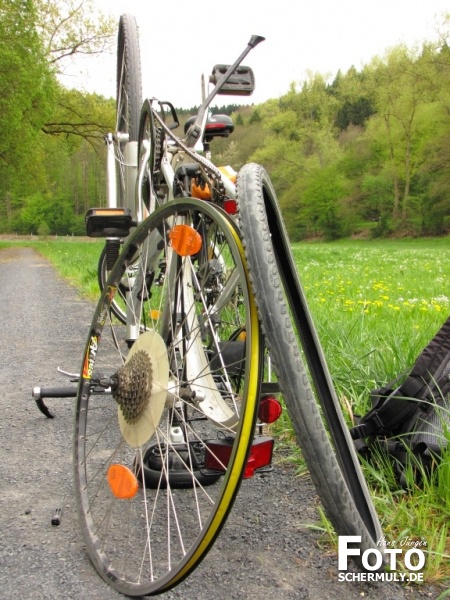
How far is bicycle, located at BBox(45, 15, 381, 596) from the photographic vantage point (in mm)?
1241

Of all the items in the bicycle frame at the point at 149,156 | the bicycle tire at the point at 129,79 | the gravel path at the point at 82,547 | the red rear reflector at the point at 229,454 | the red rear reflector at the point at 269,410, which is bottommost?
the gravel path at the point at 82,547

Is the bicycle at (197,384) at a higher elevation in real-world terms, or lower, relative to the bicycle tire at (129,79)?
lower

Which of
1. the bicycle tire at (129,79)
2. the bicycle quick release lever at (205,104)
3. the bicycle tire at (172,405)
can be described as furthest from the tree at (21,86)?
the bicycle tire at (172,405)

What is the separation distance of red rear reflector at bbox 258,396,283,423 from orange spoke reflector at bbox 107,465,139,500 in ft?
1.20

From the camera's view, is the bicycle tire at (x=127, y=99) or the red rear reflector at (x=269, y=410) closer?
the red rear reflector at (x=269, y=410)

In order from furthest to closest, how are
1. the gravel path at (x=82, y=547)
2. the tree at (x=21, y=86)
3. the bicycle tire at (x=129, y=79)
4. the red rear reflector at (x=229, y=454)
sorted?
1. the tree at (x=21, y=86)
2. the bicycle tire at (x=129, y=79)
3. the gravel path at (x=82, y=547)
4. the red rear reflector at (x=229, y=454)

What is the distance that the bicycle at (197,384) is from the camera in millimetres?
1241

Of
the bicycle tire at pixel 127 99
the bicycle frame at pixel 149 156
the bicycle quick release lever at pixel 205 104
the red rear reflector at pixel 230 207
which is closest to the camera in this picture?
the red rear reflector at pixel 230 207

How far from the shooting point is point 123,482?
5.10 ft

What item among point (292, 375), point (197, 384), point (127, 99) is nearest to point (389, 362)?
point (197, 384)

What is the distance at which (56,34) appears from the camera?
2680 cm

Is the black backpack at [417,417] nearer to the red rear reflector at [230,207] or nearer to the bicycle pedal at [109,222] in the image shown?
the red rear reflector at [230,207]

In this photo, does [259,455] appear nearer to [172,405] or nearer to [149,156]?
[172,405]

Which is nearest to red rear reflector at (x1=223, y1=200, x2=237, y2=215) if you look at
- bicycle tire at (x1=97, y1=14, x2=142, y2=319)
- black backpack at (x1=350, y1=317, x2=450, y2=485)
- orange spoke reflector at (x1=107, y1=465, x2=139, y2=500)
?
orange spoke reflector at (x1=107, y1=465, x2=139, y2=500)
